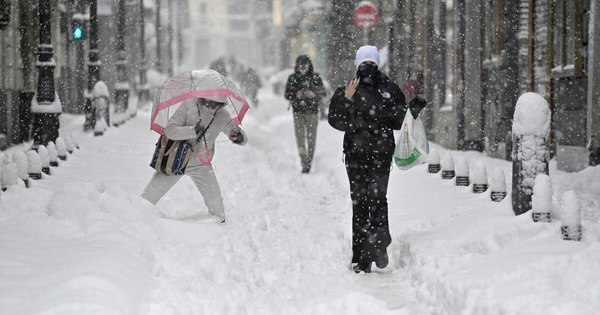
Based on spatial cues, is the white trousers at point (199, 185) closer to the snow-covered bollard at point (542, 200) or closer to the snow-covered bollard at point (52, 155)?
the snow-covered bollard at point (542, 200)

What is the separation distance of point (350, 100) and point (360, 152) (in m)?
0.42

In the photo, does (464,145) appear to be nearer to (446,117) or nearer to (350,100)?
(446,117)

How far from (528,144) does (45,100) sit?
9370 millimetres

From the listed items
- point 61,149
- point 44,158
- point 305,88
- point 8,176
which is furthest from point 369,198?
point 305,88

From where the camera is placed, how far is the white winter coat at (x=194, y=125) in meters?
8.95

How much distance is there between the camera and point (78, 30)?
1956 cm

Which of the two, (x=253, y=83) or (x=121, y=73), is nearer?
(x=121, y=73)

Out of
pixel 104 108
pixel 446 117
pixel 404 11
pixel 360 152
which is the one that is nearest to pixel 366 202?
pixel 360 152

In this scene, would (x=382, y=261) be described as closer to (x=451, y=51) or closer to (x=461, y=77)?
(x=461, y=77)

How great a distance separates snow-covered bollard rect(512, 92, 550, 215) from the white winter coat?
276 cm

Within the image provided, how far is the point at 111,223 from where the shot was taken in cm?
765

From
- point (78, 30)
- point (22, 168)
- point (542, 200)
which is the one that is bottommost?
Answer: point (22, 168)

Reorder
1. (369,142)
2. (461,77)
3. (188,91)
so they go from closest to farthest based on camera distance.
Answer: (369,142)
(188,91)
(461,77)

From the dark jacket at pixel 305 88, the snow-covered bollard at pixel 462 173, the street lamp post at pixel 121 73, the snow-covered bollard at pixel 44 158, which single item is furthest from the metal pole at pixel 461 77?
the street lamp post at pixel 121 73
